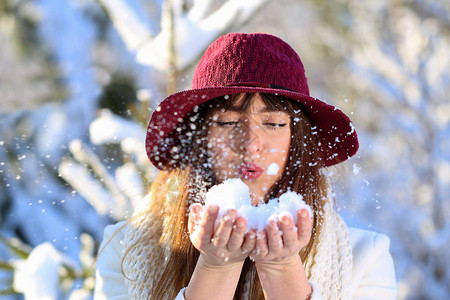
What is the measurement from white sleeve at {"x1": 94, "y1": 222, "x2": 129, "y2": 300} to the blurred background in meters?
0.36

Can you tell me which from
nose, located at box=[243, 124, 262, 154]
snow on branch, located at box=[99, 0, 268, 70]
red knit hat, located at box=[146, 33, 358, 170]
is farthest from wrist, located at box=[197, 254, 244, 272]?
snow on branch, located at box=[99, 0, 268, 70]

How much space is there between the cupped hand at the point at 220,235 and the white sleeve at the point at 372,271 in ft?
1.85

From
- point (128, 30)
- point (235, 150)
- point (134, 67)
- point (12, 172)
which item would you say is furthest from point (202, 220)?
point (12, 172)

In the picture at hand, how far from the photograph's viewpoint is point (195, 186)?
3.68 ft

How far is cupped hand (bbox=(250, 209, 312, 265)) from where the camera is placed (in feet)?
2.46

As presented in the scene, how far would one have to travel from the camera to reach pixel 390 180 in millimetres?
4668

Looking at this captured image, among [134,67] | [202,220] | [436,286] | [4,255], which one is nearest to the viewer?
[202,220]

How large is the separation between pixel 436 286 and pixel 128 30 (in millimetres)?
3361

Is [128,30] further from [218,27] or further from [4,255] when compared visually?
[4,255]

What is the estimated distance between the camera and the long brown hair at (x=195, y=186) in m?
1.08

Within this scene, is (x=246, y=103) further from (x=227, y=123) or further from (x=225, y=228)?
(x=225, y=228)

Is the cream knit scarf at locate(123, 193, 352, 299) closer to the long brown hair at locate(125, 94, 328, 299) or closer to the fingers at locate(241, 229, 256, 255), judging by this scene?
the long brown hair at locate(125, 94, 328, 299)

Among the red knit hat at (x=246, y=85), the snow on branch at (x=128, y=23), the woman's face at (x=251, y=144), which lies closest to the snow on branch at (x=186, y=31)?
the snow on branch at (x=128, y=23)

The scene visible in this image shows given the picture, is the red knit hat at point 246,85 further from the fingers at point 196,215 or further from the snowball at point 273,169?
the fingers at point 196,215
